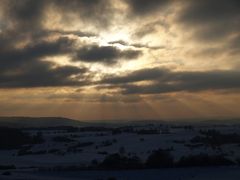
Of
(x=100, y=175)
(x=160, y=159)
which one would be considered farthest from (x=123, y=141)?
(x=100, y=175)

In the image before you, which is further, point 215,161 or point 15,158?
point 15,158

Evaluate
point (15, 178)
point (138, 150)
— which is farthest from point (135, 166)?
point (138, 150)

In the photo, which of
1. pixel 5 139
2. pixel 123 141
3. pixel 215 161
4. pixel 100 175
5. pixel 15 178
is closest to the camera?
pixel 15 178

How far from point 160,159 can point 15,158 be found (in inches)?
960

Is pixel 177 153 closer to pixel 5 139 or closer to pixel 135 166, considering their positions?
pixel 135 166

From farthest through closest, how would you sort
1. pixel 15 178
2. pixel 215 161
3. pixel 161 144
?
pixel 161 144, pixel 215 161, pixel 15 178

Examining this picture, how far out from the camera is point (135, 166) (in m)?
43.8

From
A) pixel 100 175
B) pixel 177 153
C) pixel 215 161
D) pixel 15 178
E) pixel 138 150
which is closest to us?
pixel 15 178

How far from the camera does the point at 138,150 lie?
65812 millimetres

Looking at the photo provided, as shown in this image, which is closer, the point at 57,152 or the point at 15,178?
the point at 15,178

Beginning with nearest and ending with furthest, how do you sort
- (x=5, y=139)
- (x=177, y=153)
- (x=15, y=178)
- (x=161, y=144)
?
1. (x=15, y=178)
2. (x=177, y=153)
3. (x=161, y=144)
4. (x=5, y=139)

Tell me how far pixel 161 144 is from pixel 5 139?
105ft

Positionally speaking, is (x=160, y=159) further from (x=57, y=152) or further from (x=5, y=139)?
(x=5, y=139)

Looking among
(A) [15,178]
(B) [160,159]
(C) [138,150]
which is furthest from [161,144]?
(A) [15,178]
